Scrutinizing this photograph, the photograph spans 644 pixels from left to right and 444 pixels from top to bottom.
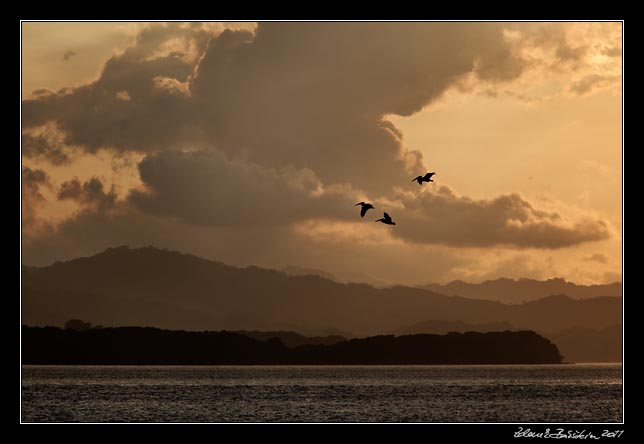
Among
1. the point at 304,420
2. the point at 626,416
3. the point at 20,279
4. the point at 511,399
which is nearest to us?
the point at 20,279

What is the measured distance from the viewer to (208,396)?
129375 mm

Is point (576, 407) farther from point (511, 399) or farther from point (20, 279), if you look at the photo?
point (20, 279)

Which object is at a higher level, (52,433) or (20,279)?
(20,279)

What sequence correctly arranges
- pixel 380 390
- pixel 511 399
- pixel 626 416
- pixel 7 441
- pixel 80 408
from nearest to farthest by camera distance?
1. pixel 7 441
2. pixel 626 416
3. pixel 80 408
4. pixel 511 399
5. pixel 380 390

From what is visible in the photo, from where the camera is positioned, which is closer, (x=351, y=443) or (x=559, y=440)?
(x=559, y=440)

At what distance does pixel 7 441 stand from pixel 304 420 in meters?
39.9

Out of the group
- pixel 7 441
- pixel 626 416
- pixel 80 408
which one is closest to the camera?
pixel 7 441

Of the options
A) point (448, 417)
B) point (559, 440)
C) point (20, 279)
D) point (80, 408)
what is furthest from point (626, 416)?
point (80, 408)

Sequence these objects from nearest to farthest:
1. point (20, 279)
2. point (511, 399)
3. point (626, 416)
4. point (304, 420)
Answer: point (20, 279), point (626, 416), point (304, 420), point (511, 399)

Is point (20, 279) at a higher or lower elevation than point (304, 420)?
higher

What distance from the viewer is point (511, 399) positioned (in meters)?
122

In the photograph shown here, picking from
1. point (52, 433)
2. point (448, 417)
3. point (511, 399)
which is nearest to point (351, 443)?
point (52, 433)

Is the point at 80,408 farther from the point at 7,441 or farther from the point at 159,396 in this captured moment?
the point at 7,441

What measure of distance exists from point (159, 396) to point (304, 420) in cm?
4247
